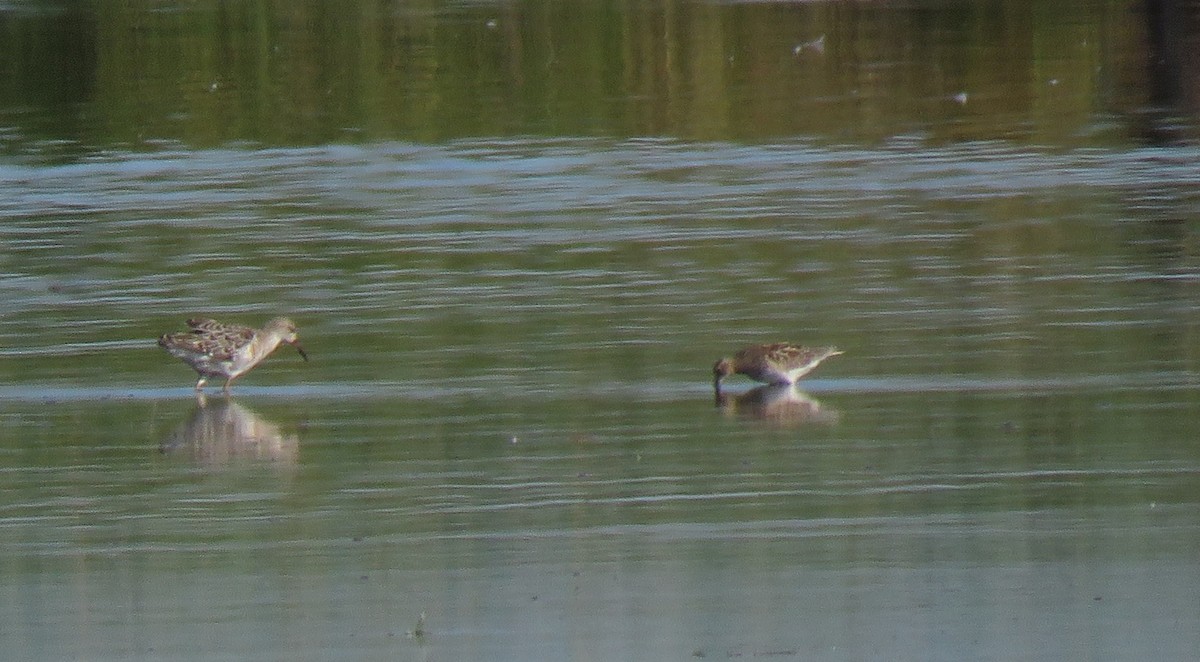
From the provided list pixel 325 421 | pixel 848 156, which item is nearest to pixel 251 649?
pixel 325 421

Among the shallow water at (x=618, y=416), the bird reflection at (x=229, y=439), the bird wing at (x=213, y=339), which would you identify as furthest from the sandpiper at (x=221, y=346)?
the bird reflection at (x=229, y=439)

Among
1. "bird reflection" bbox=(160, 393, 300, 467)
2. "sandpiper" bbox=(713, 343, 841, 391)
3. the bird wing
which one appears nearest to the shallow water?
"bird reflection" bbox=(160, 393, 300, 467)

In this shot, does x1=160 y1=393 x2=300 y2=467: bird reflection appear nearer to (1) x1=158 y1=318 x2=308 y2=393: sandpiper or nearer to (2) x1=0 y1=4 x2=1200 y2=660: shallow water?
(2) x1=0 y1=4 x2=1200 y2=660: shallow water

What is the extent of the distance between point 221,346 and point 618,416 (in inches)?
96.3

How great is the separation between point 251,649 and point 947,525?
2.83m

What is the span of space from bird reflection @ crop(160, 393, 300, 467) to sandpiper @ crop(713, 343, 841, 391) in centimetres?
224

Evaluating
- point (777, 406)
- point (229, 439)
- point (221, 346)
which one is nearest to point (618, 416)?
point (777, 406)

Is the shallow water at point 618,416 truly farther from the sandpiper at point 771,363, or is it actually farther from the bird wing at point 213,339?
the bird wing at point 213,339

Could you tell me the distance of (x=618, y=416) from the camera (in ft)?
40.9

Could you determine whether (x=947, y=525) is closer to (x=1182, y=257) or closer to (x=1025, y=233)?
(x=1182, y=257)

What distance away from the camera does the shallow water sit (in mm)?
8844

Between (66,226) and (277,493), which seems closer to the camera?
(277,493)

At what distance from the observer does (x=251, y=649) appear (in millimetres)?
8523

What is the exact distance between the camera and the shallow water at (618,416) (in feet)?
29.0
